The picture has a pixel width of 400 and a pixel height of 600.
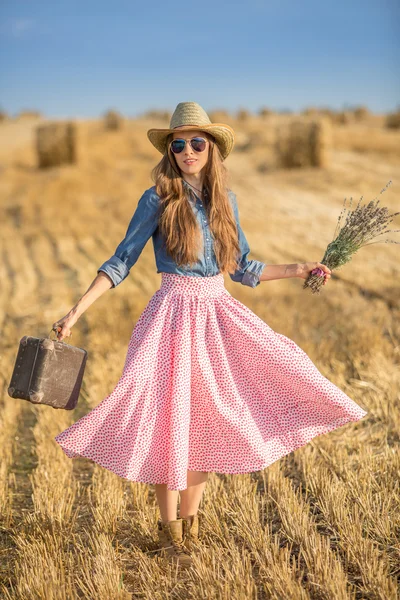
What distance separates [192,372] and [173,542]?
781 mm

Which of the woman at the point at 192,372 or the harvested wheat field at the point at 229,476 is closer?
the harvested wheat field at the point at 229,476

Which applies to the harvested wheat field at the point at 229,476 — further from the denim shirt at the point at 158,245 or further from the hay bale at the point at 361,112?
the hay bale at the point at 361,112

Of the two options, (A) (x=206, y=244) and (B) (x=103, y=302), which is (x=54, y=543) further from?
(B) (x=103, y=302)

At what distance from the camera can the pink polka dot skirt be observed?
3092mm

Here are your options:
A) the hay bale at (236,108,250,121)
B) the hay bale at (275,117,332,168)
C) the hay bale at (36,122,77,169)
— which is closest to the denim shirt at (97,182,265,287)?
the hay bale at (275,117,332,168)

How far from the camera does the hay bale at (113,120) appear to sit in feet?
91.6

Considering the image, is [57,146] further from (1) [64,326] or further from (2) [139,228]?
(1) [64,326]

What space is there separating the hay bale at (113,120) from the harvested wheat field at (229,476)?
16508 mm

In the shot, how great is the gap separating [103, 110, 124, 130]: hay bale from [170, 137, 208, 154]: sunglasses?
2515 centimetres

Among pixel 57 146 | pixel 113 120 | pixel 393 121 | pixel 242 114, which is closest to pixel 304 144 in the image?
pixel 57 146

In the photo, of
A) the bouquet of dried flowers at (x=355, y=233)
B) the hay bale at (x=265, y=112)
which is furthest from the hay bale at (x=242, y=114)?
the bouquet of dried flowers at (x=355, y=233)

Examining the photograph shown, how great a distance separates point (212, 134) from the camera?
3307 millimetres

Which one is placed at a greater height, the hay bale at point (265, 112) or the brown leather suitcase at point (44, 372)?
the hay bale at point (265, 112)

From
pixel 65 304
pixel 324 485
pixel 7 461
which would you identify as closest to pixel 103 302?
pixel 65 304
